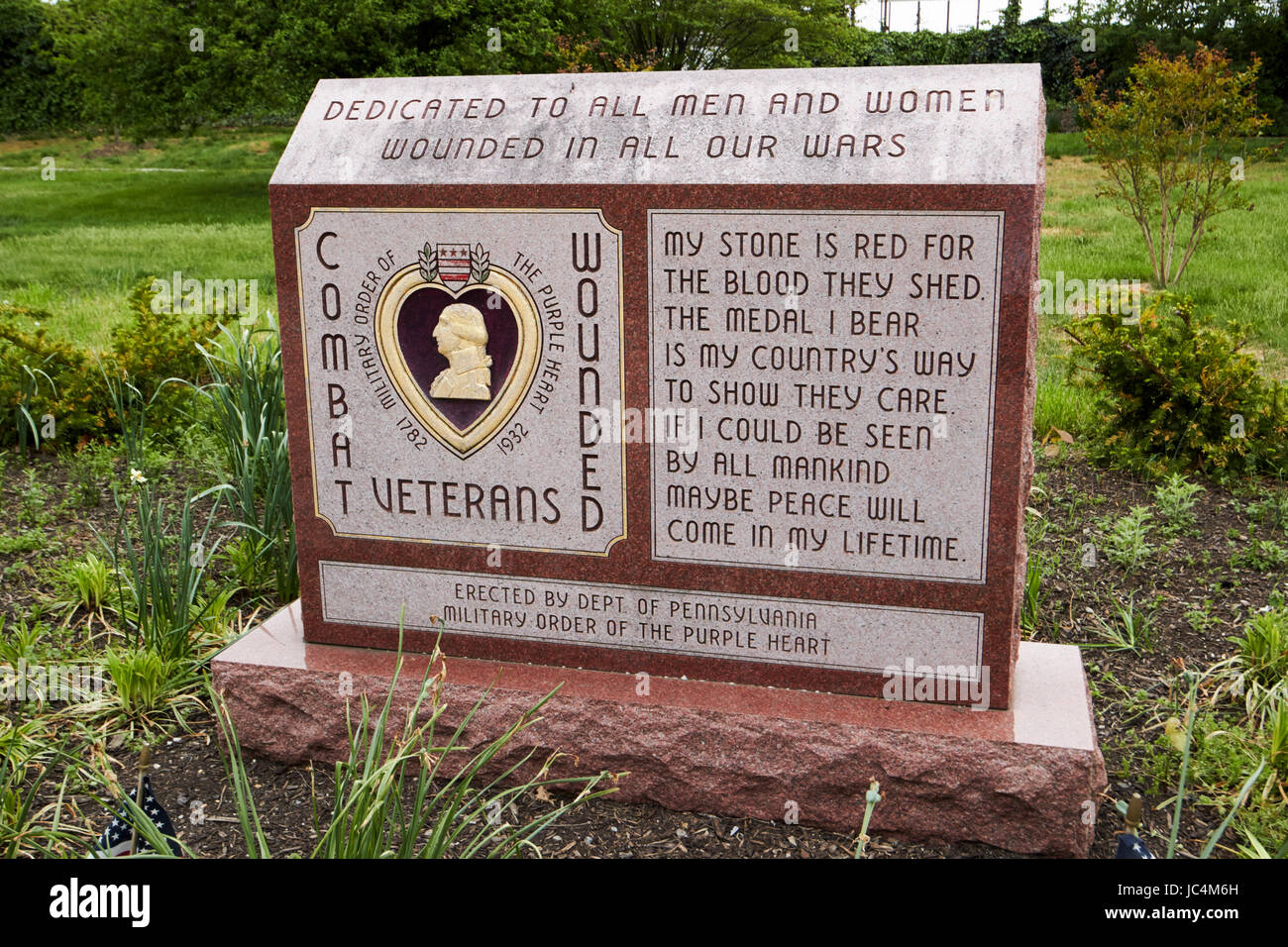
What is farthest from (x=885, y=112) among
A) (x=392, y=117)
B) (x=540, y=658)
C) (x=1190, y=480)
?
(x=1190, y=480)

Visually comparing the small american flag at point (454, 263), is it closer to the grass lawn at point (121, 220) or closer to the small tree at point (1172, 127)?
the grass lawn at point (121, 220)

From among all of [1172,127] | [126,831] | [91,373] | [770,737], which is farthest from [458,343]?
[1172,127]

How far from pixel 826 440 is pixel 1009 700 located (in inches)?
37.1

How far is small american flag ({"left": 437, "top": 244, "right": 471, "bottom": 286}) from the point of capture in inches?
146

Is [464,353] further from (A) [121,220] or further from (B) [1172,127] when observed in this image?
(A) [121,220]

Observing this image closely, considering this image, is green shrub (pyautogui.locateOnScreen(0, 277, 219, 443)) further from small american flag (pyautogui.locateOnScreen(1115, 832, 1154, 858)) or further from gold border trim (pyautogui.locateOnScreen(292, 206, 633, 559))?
small american flag (pyautogui.locateOnScreen(1115, 832, 1154, 858))

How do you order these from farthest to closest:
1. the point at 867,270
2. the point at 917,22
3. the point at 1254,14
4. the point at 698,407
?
the point at 917,22 → the point at 1254,14 → the point at 698,407 → the point at 867,270

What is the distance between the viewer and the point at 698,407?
3598 mm

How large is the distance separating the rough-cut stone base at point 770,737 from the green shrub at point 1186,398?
2490 millimetres

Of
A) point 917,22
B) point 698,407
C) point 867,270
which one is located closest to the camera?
point 867,270

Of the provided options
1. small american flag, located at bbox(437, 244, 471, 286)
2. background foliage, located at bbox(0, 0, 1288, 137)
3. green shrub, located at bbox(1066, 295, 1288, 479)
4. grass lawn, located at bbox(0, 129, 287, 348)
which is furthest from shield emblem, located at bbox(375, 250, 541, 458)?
background foliage, located at bbox(0, 0, 1288, 137)

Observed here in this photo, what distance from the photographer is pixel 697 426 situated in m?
3.61

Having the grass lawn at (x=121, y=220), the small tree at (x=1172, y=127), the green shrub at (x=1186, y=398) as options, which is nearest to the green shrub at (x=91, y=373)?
the grass lawn at (x=121, y=220)

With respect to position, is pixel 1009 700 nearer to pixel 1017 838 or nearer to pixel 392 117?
pixel 1017 838
